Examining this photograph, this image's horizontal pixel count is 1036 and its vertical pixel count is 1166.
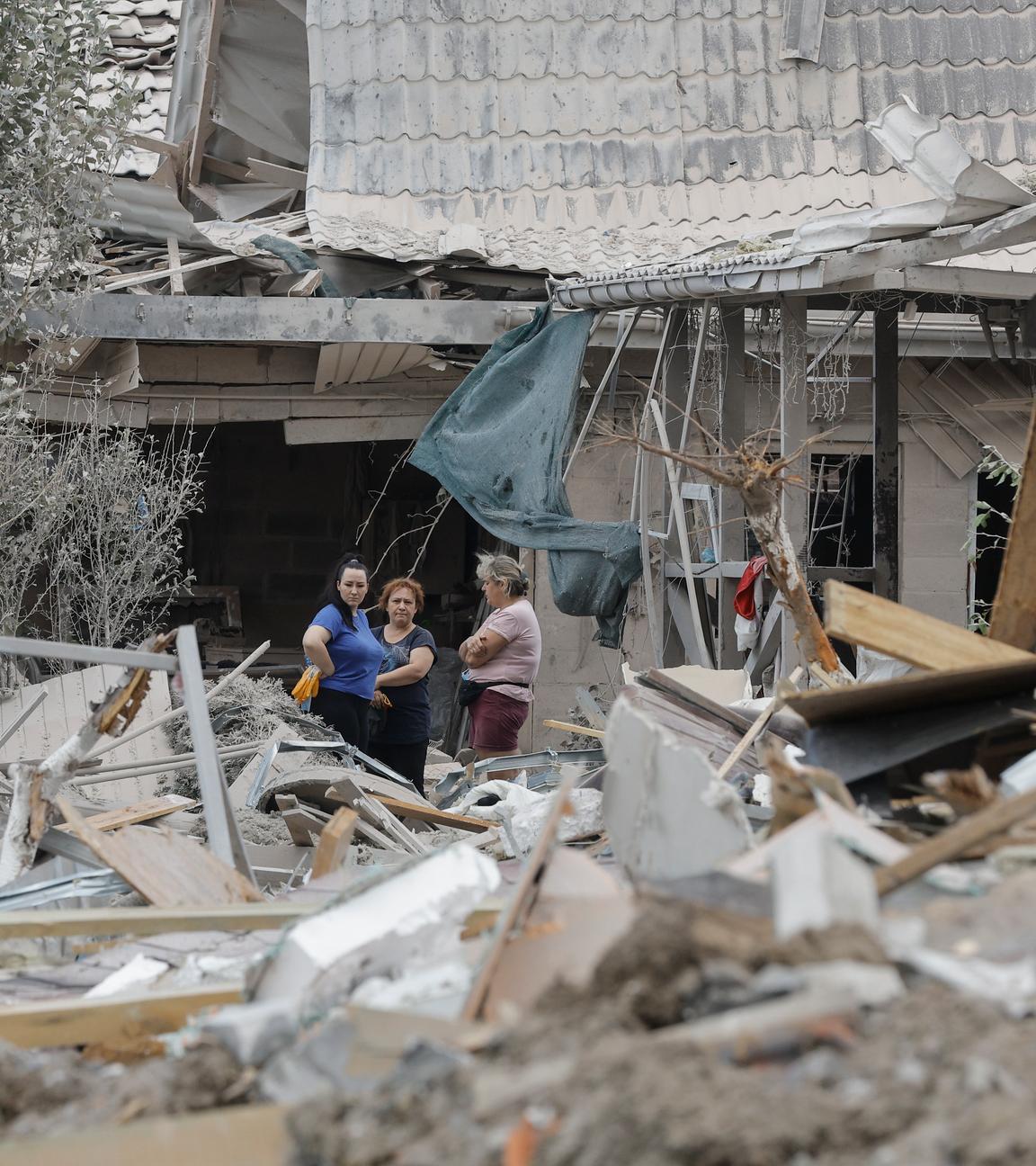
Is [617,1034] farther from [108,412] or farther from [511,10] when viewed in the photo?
[511,10]

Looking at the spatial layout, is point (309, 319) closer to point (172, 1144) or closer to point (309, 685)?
point (309, 685)

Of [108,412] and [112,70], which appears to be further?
[112,70]

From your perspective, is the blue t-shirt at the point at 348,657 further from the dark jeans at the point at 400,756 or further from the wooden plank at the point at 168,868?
the wooden plank at the point at 168,868

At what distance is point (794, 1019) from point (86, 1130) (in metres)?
1.08

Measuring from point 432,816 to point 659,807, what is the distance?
2841 millimetres

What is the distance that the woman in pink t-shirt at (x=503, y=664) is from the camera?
8.00 meters

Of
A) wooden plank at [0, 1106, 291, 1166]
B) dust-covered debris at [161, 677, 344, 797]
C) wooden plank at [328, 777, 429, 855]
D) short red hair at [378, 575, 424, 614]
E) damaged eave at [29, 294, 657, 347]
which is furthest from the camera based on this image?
damaged eave at [29, 294, 657, 347]

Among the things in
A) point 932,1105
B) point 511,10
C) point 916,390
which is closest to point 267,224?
point 511,10

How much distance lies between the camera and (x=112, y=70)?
12688 mm

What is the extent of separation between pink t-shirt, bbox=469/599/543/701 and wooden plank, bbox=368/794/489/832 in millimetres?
1991

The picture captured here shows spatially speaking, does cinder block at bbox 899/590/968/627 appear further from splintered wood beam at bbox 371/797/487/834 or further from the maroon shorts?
splintered wood beam at bbox 371/797/487/834

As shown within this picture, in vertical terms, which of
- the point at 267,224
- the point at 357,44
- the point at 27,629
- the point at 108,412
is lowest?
the point at 27,629

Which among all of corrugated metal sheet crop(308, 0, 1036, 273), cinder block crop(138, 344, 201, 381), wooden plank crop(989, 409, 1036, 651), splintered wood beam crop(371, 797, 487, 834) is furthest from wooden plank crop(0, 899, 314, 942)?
cinder block crop(138, 344, 201, 381)

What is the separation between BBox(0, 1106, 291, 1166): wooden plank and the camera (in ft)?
6.59
